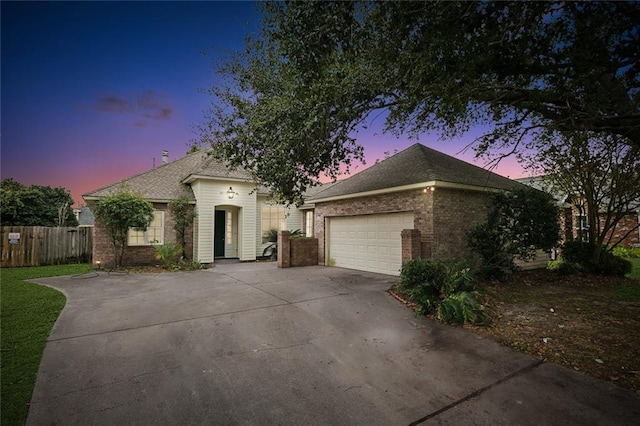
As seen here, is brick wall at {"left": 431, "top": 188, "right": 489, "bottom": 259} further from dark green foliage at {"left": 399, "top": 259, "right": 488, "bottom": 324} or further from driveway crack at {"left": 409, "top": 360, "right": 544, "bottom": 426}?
driveway crack at {"left": 409, "top": 360, "right": 544, "bottom": 426}

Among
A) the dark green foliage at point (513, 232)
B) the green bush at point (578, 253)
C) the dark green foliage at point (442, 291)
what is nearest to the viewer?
the dark green foliage at point (442, 291)

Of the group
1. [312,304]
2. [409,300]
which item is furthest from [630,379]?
[312,304]

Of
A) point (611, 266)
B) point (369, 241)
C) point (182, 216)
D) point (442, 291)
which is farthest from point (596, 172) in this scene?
point (182, 216)

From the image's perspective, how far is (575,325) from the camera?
206 inches

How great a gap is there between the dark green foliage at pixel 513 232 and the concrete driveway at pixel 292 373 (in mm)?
4320

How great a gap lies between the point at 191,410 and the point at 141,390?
76 cm

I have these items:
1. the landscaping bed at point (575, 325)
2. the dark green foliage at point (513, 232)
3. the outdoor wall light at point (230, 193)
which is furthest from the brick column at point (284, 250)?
the landscaping bed at point (575, 325)

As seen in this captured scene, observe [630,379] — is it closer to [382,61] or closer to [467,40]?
[467,40]

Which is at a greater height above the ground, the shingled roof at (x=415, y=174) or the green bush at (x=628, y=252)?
the shingled roof at (x=415, y=174)

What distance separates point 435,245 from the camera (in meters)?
8.75

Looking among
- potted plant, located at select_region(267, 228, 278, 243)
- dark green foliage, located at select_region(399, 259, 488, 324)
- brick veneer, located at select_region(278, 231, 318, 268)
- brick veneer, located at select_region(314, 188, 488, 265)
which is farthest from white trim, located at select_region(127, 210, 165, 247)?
dark green foliage, located at select_region(399, 259, 488, 324)

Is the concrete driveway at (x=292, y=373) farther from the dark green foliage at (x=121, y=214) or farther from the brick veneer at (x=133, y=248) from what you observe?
the brick veneer at (x=133, y=248)

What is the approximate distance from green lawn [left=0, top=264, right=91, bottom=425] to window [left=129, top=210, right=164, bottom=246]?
386 centimetres

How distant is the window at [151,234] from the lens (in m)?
12.6
